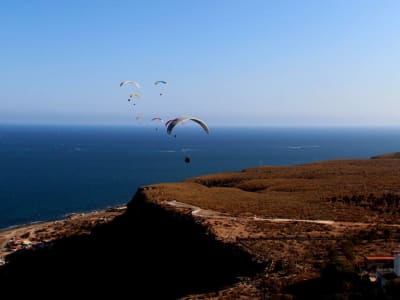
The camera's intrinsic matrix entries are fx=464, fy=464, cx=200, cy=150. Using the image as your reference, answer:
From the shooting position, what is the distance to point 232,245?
30906 mm

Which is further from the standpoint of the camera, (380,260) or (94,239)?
(94,239)

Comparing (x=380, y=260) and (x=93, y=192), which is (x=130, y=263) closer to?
(x=380, y=260)

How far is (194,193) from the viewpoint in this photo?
54406mm

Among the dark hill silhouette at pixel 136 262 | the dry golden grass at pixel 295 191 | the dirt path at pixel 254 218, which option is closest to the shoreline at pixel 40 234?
the dark hill silhouette at pixel 136 262

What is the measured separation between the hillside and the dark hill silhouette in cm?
11

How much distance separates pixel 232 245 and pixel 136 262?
11.1 m

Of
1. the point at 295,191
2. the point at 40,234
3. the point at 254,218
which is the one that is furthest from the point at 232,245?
the point at 40,234

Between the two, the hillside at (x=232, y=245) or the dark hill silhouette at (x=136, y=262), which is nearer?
the hillside at (x=232, y=245)

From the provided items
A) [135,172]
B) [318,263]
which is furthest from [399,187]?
[135,172]

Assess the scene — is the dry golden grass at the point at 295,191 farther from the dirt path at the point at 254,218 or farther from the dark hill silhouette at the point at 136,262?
the dark hill silhouette at the point at 136,262

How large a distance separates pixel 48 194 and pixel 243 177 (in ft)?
164

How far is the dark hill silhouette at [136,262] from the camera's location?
30109 millimetres

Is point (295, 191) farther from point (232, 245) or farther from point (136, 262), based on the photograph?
point (232, 245)

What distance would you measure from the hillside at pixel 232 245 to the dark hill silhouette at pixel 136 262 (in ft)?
0.36
